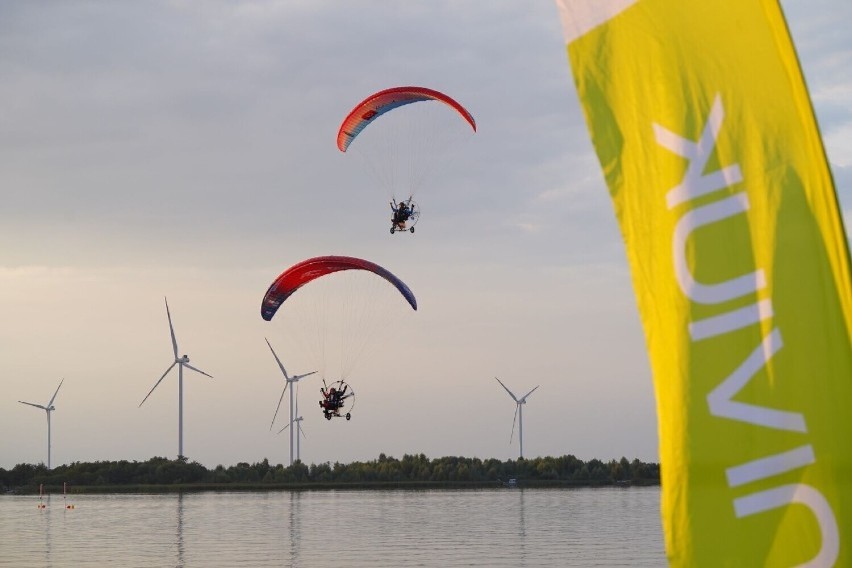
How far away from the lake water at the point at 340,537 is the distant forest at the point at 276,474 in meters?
51.4

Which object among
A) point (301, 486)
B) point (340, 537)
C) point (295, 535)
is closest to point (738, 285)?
point (340, 537)

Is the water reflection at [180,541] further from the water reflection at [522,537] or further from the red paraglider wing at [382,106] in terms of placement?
the red paraglider wing at [382,106]

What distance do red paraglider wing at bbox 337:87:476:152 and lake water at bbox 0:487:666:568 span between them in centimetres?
1488

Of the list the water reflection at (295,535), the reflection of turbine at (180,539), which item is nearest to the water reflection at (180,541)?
the reflection of turbine at (180,539)

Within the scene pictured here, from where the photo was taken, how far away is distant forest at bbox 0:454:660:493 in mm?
147250

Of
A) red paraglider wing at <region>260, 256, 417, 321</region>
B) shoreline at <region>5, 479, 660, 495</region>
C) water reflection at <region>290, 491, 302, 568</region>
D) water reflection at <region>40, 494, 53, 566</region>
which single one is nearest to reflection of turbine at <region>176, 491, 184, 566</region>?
water reflection at <region>290, 491, 302, 568</region>

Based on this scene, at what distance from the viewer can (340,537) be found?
59469 millimetres

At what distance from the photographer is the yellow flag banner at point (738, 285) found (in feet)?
16.1

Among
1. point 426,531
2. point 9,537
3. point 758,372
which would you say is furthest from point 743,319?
point 9,537

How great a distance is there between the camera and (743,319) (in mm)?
5004

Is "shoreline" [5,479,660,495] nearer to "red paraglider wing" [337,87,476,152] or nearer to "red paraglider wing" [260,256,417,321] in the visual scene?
"red paraglider wing" [260,256,417,321]

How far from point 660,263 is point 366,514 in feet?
260

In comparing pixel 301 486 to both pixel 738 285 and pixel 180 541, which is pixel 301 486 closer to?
pixel 180 541

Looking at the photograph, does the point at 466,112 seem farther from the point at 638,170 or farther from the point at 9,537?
the point at 9,537
